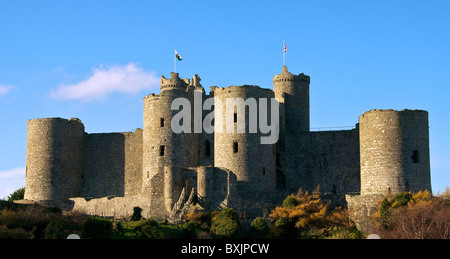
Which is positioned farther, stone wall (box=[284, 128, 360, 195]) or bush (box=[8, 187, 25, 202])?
bush (box=[8, 187, 25, 202])

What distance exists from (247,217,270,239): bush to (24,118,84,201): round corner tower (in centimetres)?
1770

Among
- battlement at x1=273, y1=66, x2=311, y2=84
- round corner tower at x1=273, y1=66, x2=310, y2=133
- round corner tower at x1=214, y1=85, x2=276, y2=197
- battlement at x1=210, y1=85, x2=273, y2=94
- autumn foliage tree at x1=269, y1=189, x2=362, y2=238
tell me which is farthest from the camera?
battlement at x1=273, y1=66, x2=311, y2=84

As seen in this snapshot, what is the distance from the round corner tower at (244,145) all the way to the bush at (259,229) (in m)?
4.81

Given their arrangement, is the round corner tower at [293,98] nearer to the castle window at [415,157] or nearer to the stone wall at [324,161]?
the stone wall at [324,161]

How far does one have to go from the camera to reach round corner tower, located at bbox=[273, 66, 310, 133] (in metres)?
59.0

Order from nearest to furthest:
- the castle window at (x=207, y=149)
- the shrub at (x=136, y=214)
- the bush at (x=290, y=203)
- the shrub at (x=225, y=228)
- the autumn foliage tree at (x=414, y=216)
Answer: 1. the autumn foliage tree at (x=414, y=216)
2. the shrub at (x=225, y=228)
3. the bush at (x=290, y=203)
4. the shrub at (x=136, y=214)
5. the castle window at (x=207, y=149)

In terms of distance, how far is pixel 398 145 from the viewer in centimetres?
4834

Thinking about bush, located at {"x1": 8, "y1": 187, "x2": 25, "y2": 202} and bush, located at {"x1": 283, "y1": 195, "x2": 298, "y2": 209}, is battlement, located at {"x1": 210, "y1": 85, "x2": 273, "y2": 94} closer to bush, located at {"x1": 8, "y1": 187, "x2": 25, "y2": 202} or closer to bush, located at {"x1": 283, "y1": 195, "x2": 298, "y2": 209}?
bush, located at {"x1": 283, "y1": 195, "x2": 298, "y2": 209}

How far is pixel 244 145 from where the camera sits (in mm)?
52781

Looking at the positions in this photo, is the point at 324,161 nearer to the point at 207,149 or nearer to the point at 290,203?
the point at 290,203

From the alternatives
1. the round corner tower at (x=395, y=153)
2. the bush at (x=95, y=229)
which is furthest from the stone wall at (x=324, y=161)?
the bush at (x=95, y=229)

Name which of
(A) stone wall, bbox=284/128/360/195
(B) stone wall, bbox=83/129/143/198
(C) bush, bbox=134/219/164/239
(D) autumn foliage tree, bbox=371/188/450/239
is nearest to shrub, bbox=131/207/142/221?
(C) bush, bbox=134/219/164/239

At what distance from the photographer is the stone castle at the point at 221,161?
48719 mm
